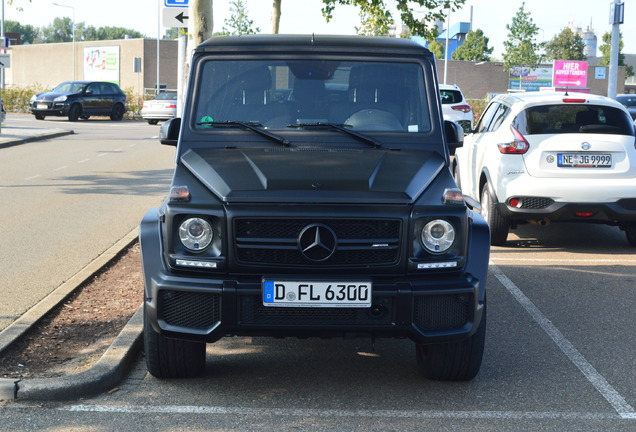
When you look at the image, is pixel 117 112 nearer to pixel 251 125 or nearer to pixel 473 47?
pixel 251 125

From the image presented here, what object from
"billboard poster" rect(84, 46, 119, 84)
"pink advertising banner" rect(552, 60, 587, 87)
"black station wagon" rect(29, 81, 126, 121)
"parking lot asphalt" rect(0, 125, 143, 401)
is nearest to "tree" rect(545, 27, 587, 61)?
"pink advertising banner" rect(552, 60, 587, 87)

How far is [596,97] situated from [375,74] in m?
5.12

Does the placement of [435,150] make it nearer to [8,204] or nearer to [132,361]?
[132,361]

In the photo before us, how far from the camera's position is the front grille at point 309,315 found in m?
4.81

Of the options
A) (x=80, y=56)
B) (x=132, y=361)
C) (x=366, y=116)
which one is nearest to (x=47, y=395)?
(x=132, y=361)

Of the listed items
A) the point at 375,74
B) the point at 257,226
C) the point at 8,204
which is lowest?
the point at 8,204

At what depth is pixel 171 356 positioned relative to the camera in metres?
5.30

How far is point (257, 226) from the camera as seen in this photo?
4.87 m

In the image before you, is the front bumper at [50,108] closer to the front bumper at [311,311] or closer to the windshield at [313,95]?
the windshield at [313,95]

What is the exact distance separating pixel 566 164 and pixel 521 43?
68540 mm

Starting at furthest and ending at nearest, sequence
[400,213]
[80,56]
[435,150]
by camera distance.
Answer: [80,56] → [435,150] → [400,213]

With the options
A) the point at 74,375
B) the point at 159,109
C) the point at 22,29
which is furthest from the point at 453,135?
the point at 22,29

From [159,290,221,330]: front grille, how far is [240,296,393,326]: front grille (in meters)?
0.15

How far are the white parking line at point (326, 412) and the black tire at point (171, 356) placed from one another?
39 cm
